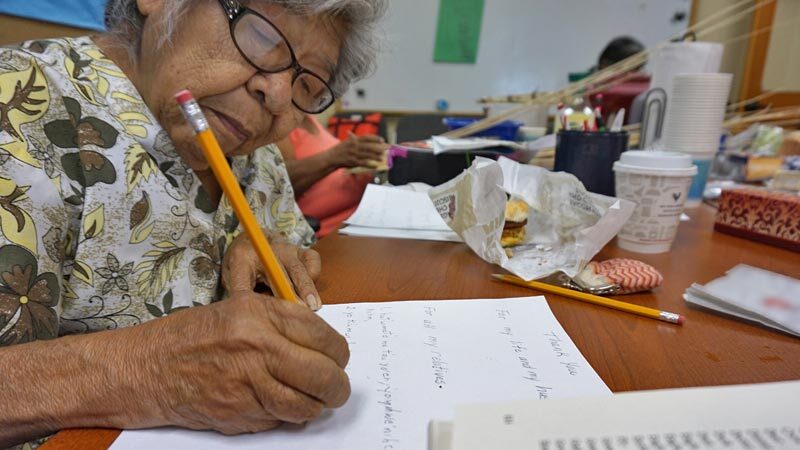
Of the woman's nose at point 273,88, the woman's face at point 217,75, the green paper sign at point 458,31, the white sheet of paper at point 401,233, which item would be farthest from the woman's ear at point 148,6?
the green paper sign at point 458,31

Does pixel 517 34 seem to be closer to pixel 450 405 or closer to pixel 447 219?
pixel 447 219

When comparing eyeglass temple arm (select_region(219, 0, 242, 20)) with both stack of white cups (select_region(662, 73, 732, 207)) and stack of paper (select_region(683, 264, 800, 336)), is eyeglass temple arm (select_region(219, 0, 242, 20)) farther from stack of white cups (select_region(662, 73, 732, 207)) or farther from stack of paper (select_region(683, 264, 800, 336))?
stack of white cups (select_region(662, 73, 732, 207))

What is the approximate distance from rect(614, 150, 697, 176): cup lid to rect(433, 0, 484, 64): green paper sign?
2.69 meters

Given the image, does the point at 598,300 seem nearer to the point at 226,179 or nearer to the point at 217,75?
the point at 226,179

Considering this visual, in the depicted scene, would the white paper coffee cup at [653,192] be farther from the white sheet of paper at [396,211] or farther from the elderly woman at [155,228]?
the elderly woman at [155,228]

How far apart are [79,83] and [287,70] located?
0.25 meters

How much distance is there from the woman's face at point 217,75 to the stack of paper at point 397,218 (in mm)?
290

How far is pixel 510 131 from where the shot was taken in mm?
1551

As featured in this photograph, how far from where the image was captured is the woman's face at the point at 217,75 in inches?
23.8

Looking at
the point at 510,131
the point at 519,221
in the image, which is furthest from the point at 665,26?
the point at 519,221

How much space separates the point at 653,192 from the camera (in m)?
0.72

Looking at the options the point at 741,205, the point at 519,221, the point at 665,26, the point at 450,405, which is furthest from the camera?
the point at 665,26

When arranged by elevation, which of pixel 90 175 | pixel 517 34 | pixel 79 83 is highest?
pixel 517 34

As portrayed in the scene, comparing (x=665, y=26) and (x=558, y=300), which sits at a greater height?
(x=665, y=26)
